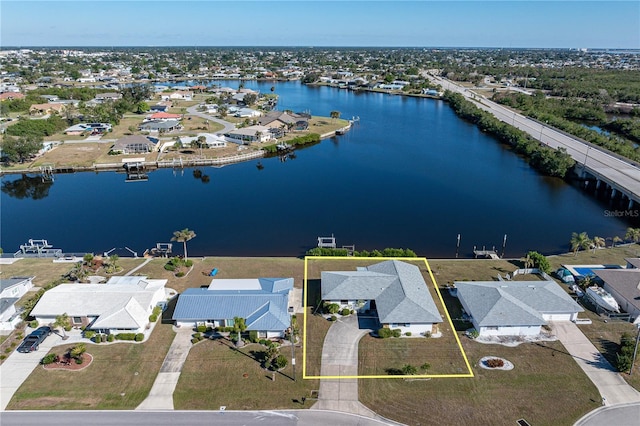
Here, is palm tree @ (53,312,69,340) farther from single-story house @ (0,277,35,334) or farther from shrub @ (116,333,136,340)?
single-story house @ (0,277,35,334)

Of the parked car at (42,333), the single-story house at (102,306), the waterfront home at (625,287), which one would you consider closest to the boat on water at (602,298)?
the waterfront home at (625,287)

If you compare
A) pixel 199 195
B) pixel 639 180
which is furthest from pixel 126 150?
pixel 639 180

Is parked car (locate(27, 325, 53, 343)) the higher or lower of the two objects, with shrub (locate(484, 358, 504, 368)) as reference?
higher

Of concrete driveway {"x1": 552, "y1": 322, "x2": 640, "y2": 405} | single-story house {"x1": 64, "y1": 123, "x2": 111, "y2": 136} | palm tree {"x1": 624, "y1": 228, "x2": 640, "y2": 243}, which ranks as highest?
single-story house {"x1": 64, "y1": 123, "x2": 111, "y2": 136}

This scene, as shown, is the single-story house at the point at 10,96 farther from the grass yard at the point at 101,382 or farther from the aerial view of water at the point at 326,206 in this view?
the grass yard at the point at 101,382

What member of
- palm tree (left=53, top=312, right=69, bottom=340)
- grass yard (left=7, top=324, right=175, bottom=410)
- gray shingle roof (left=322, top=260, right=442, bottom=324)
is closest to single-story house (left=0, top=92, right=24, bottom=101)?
palm tree (left=53, top=312, right=69, bottom=340)

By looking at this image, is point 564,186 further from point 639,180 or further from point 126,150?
point 126,150
